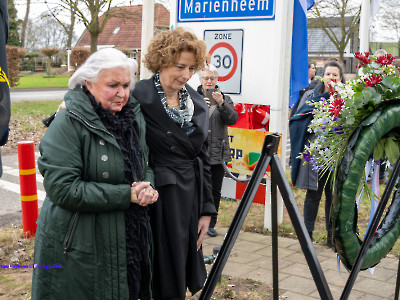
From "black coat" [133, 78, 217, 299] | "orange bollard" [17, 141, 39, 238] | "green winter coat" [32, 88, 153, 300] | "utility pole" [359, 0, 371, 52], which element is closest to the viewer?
"green winter coat" [32, 88, 153, 300]

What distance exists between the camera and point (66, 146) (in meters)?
2.56

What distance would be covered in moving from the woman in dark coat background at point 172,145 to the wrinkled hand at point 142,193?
11.5 inches

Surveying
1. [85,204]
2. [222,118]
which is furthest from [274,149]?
[222,118]

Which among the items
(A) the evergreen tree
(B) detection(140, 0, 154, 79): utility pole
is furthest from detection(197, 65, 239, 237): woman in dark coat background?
(A) the evergreen tree

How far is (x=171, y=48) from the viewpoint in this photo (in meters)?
3.02

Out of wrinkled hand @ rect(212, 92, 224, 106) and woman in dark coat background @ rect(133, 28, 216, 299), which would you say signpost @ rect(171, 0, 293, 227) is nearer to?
wrinkled hand @ rect(212, 92, 224, 106)

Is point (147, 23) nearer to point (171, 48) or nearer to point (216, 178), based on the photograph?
point (216, 178)

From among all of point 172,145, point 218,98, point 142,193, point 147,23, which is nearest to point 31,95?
point 147,23

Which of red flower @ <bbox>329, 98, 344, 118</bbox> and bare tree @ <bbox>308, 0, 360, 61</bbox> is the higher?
bare tree @ <bbox>308, 0, 360, 61</bbox>

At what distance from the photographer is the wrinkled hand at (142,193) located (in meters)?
2.68

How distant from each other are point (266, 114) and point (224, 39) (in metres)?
1.02

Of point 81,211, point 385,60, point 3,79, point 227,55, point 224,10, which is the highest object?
point 224,10

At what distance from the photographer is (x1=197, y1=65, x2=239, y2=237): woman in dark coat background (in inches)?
223

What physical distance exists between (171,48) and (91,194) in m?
0.98
